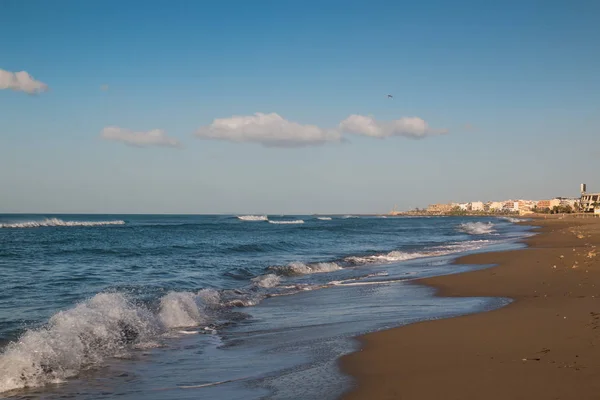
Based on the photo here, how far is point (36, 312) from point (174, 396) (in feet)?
21.3

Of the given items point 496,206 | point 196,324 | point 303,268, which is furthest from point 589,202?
point 196,324

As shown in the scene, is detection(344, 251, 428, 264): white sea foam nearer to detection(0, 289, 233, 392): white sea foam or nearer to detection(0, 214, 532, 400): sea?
detection(0, 214, 532, 400): sea

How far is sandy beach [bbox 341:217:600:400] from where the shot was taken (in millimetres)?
5148

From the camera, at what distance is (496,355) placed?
641cm

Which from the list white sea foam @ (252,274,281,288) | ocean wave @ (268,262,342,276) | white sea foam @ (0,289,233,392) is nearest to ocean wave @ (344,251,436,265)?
ocean wave @ (268,262,342,276)

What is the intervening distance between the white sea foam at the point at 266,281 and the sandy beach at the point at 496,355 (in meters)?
7.39

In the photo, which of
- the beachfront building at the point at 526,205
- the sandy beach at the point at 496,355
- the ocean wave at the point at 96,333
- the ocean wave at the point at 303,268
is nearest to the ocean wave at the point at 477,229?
the ocean wave at the point at 303,268

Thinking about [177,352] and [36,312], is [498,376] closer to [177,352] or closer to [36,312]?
[177,352]

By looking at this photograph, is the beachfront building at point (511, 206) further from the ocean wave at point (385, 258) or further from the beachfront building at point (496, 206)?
the ocean wave at point (385, 258)

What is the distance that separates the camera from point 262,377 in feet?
20.5

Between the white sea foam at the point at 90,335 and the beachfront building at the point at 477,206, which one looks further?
the beachfront building at the point at 477,206

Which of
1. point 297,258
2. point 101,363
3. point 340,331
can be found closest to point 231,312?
point 340,331

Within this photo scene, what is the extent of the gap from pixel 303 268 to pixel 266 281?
351cm

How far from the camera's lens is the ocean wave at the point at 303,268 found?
1939 centimetres
